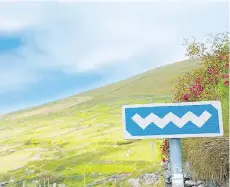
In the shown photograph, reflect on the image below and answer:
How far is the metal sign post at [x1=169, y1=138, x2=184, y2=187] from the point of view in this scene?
6.94ft

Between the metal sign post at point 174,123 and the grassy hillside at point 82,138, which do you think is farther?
the grassy hillside at point 82,138

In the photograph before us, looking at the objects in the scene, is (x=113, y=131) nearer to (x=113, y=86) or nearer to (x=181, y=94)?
(x=113, y=86)

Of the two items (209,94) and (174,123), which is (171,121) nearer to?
(174,123)

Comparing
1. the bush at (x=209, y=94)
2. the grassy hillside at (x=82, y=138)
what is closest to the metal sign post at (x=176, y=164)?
the bush at (x=209, y=94)

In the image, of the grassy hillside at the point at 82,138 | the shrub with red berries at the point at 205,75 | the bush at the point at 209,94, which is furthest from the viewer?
the grassy hillside at the point at 82,138

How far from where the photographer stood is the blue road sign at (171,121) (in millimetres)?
2123

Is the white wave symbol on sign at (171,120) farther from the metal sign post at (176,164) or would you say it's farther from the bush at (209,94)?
the bush at (209,94)

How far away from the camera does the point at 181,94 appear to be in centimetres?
1070

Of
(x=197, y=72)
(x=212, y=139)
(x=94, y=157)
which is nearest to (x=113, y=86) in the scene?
(x=94, y=157)

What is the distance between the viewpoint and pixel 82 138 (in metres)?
42.9

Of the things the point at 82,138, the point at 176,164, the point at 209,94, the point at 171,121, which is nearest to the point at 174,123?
the point at 171,121

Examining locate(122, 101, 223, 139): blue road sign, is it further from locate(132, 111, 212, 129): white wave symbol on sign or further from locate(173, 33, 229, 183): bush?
locate(173, 33, 229, 183): bush

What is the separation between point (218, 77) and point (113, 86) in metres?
51.5

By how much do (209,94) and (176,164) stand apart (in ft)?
23.5
